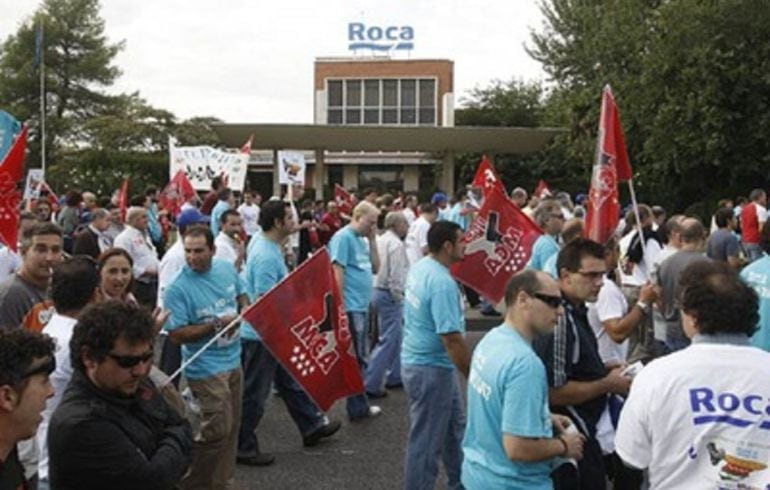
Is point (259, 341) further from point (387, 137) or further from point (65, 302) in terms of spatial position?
point (387, 137)

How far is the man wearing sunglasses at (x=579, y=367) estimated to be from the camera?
172 inches

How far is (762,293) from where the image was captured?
582 centimetres

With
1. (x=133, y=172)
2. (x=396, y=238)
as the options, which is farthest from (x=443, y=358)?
(x=133, y=172)

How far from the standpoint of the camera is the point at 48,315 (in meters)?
4.98

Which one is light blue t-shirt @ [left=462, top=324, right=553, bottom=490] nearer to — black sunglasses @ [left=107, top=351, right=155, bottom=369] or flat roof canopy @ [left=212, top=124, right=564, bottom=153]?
black sunglasses @ [left=107, top=351, right=155, bottom=369]

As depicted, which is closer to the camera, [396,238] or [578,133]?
[396,238]

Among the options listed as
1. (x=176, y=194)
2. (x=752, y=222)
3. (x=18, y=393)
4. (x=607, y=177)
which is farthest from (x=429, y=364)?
(x=176, y=194)

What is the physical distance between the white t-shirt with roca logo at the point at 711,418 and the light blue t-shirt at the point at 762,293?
2602 millimetres

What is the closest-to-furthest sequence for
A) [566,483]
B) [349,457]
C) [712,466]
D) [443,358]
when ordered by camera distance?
[712,466], [566,483], [443,358], [349,457]

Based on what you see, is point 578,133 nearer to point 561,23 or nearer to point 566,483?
point 561,23

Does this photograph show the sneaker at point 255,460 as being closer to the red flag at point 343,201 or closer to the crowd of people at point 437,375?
the crowd of people at point 437,375

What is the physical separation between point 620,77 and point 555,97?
1115cm

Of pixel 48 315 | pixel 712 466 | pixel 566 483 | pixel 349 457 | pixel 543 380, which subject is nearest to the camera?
pixel 712 466

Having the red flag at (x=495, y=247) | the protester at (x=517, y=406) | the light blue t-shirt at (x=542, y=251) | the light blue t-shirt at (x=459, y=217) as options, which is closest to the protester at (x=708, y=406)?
the protester at (x=517, y=406)
